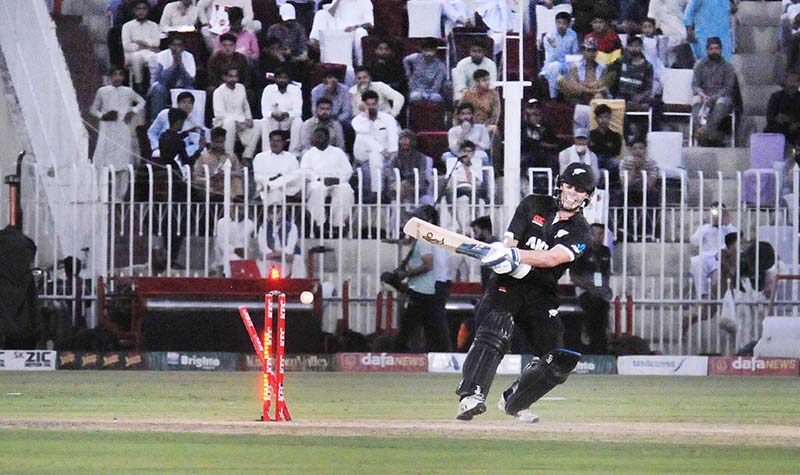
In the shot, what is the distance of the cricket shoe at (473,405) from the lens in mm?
11664

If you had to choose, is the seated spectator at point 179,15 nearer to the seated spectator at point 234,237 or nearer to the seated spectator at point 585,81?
the seated spectator at point 234,237

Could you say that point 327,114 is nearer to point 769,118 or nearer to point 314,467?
point 769,118

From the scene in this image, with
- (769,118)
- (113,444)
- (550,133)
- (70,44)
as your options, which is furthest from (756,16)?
(113,444)

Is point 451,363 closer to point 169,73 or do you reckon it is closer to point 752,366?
point 752,366

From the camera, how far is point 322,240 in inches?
858

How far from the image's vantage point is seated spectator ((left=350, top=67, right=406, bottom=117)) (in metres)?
23.9

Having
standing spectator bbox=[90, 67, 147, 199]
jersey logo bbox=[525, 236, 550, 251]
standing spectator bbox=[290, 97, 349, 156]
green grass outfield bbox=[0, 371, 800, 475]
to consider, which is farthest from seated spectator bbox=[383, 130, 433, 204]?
jersey logo bbox=[525, 236, 550, 251]

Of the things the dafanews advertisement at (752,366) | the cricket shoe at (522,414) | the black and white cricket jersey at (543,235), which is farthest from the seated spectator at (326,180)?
the black and white cricket jersey at (543,235)

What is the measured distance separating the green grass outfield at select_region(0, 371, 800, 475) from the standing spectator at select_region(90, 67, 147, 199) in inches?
291

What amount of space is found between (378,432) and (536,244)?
1.65 meters

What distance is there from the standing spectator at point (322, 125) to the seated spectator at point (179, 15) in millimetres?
3097

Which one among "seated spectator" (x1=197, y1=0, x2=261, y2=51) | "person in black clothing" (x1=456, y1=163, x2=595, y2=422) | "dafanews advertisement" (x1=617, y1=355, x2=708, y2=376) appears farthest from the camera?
"seated spectator" (x1=197, y1=0, x2=261, y2=51)

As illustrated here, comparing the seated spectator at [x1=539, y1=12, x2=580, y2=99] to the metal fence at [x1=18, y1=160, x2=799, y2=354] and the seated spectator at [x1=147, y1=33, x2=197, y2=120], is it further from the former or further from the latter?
the seated spectator at [x1=147, y1=33, x2=197, y2=120]

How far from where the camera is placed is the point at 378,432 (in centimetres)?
1105
